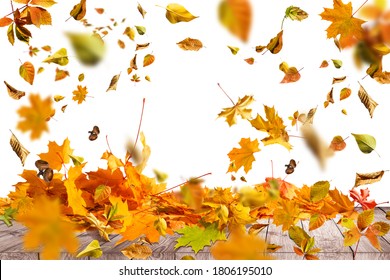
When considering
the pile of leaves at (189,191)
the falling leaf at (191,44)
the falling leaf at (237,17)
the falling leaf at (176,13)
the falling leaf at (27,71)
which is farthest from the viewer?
the falling leaf at (191,44)

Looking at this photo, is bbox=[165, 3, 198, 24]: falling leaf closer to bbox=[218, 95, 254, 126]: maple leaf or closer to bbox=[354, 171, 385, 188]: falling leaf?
bbox=[218, 95, 254, 126]: maple leaf

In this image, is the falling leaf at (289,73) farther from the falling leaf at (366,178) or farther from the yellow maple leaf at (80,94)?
the yellow maple leaf at (80,94)

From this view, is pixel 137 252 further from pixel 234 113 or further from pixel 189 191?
pixel 234 113

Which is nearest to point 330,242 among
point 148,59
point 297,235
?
point 297,235

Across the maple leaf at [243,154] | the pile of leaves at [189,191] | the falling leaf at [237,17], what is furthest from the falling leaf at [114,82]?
the falling leaf at [237,17]

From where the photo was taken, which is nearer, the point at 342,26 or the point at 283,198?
the point at 342,26

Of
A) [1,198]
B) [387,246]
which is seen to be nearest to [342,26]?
[387,246]

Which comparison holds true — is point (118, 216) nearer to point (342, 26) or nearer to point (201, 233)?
point (201, 233)
